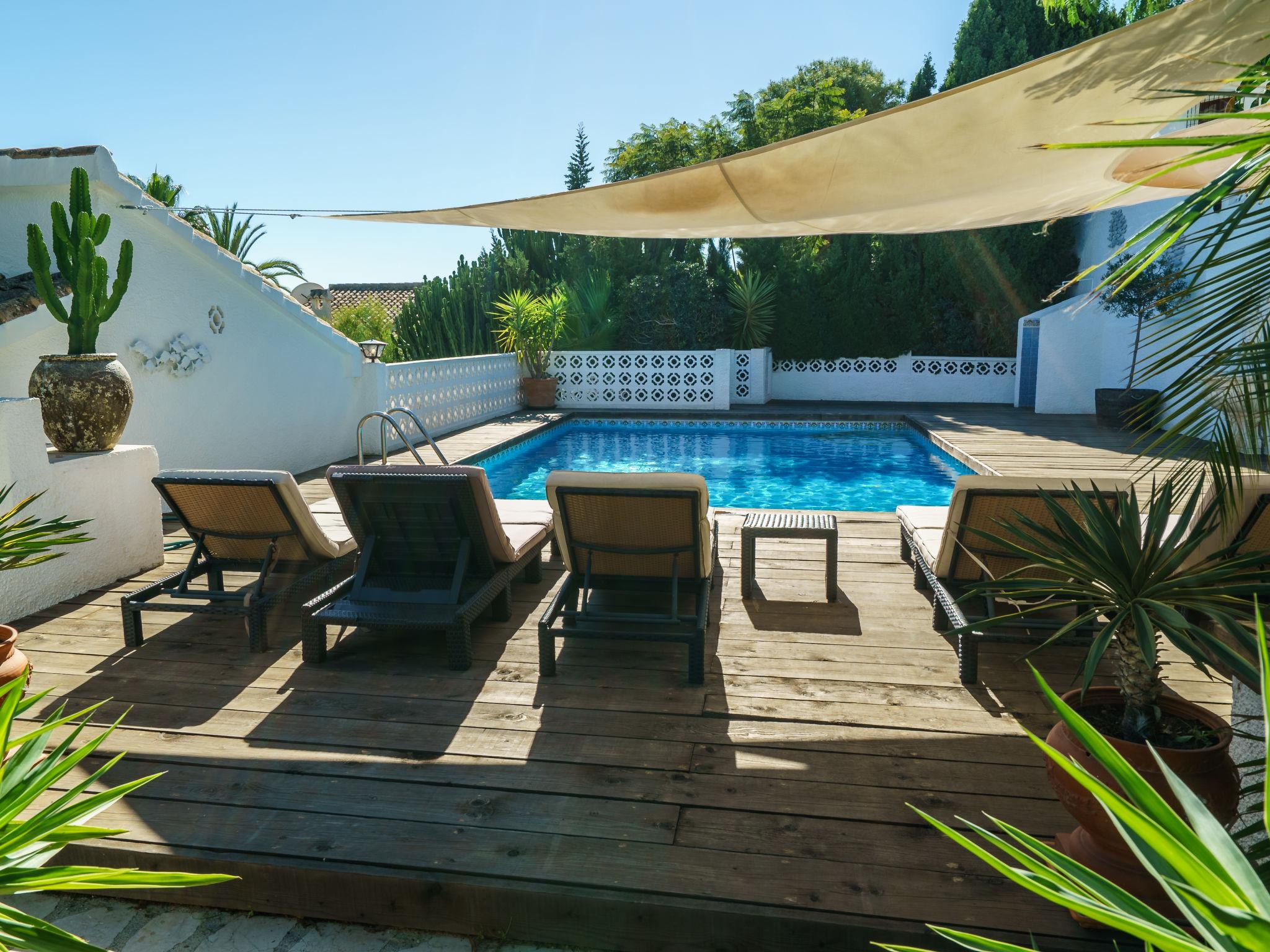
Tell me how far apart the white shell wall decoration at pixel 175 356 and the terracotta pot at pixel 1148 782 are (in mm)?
6648

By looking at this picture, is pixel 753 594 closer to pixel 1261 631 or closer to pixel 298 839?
pixel 298 839

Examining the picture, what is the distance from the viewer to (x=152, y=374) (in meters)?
A: 6.55

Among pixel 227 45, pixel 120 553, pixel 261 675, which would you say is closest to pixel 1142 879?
pixel 261 675

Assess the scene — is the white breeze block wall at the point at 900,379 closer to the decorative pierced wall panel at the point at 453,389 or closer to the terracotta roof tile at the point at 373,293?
the decorative pierced wall panel at the point at 453,389

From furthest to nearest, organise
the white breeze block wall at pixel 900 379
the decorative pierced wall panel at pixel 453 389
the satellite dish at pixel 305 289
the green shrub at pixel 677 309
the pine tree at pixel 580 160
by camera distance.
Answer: the pine tree at pixel 580 160, the green shrub at pixel 677 309, the white breeze block wall at pixel 900 379, the satellite dish at pixel 305 289, the decorative pierced wall panel at pixel 453 389

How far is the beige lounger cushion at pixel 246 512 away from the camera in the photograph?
3672 millimetres

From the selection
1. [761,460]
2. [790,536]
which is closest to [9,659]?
[790,536]

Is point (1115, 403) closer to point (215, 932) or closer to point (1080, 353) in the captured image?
point (1080, 353)

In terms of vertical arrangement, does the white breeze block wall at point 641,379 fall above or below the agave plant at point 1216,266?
below

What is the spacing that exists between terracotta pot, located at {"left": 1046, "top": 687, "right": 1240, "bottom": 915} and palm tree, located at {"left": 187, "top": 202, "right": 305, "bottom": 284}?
14.0m

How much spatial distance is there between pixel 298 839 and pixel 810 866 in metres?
1.34

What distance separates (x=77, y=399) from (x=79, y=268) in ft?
2.38

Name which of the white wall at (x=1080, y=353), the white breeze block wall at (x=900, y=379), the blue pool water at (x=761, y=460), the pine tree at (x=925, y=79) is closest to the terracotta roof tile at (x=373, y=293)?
the white breeze block wall at (x=900, y=379)

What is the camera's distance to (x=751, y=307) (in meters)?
16.0
